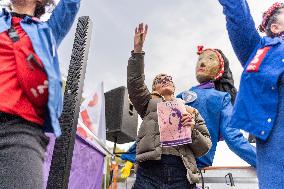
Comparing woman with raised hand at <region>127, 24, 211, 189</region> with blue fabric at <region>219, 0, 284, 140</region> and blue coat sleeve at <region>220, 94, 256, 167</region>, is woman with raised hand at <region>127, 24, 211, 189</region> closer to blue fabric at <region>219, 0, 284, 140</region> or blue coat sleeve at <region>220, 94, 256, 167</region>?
blue coat sleeve at <region>220, 94, 256, 167</region>

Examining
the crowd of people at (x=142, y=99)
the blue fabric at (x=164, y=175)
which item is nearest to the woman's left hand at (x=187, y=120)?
the crowd of people at (x=142, y=99)

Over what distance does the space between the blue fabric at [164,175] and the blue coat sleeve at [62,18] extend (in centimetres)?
114

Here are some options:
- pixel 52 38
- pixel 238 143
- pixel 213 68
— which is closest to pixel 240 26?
pixel 52 38

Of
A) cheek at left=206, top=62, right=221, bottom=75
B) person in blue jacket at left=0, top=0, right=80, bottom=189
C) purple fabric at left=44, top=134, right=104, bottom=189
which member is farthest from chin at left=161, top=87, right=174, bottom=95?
cheek at left=206, top=62, right=221, bottom=75

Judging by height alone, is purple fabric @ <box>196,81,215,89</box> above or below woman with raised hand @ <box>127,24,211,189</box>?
above

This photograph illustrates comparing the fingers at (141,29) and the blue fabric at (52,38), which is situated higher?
the fingers at (141,29)

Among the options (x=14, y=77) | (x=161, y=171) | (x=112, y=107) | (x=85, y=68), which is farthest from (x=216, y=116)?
(x=112, y=107)

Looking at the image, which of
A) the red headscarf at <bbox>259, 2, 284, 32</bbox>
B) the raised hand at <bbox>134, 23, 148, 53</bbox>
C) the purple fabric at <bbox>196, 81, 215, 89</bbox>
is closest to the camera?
the red headscarf at <bbox>259, 2, 284, 32</bbox>

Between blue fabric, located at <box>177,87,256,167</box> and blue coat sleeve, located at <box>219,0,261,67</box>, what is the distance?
1440 millimetres

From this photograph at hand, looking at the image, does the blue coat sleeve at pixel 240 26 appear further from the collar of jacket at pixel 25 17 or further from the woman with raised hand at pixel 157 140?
the collar of jacket at pixel 25 17

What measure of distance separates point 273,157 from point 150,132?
1.20 meters

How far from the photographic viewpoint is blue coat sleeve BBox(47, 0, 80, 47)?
1941 millimetres

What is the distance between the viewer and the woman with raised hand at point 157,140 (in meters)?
Answer: 2.65

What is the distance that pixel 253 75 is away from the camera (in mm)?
1948
